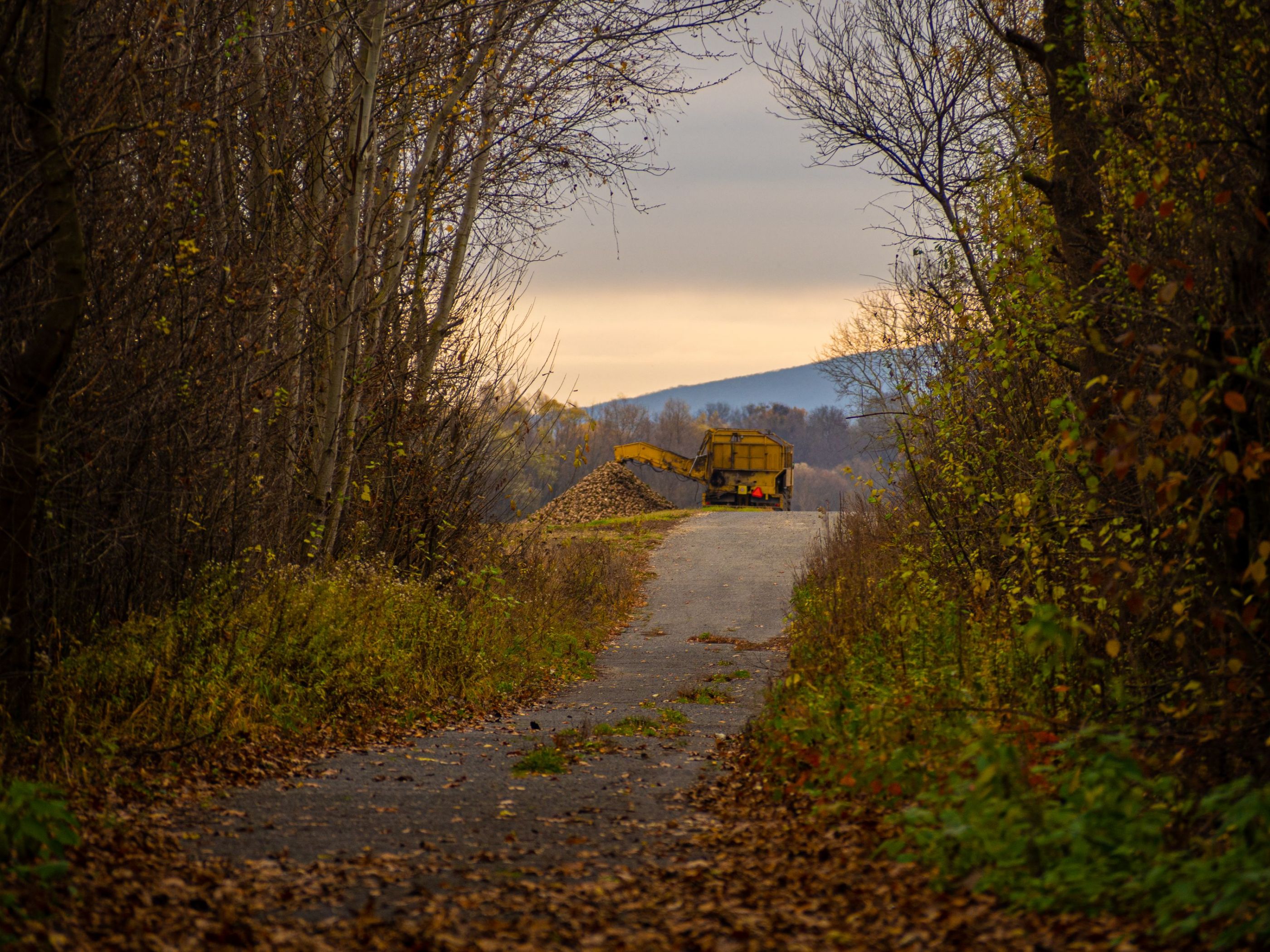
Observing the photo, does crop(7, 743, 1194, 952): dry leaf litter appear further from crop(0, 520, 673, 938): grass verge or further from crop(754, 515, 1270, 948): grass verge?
crop(0, 520, 673, 938): grass verge

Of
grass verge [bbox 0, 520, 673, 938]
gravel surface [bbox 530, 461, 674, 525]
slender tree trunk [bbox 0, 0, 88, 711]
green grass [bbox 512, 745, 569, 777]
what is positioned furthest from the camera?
gravel surface [bbox 530, 461, 674, 525]

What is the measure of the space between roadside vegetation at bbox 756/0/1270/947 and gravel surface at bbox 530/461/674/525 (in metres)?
27.2

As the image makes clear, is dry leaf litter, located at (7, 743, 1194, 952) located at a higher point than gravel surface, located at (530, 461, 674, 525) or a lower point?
lower

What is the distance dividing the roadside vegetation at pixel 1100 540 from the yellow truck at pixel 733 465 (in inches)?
1159

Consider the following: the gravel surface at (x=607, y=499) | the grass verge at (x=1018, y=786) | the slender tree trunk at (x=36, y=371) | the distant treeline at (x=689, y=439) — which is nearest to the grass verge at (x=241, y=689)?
the slender tree trunk at (x=36, y=371)

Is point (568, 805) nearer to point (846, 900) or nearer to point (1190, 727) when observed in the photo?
point (846, 900)

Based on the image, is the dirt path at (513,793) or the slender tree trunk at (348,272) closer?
the dirt path at (513,793)

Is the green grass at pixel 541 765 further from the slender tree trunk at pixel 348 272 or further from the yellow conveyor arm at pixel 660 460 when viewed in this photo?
the yellow conveyor arm at pixel 660 460

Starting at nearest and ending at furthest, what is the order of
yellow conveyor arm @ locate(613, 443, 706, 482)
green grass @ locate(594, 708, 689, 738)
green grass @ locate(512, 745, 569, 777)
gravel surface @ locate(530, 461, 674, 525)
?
green grass @ locate(512, 745, 569, 777) → green grass @ locate(594, 708, 689, 738) → gravel surface @ locate(530, 461, 674, 525) → yellow conveyor arm @ locate(613, 443, 706, 482)

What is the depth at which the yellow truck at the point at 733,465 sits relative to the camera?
134 feet

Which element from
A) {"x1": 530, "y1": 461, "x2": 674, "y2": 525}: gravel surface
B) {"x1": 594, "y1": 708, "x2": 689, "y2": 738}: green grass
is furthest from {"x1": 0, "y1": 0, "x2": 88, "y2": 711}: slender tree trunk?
{"x1": 530, "y1": 461, "x2": 674, "y2": 525}: gravel surface

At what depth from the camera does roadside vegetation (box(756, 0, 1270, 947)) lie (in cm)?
454

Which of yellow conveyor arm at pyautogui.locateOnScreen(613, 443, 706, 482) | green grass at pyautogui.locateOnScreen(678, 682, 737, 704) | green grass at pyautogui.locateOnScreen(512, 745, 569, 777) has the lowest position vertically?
green grass at pyautogui.locateOnScreen(678, 682, 737, 704)

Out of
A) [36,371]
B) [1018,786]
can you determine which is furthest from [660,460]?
[1018,786]
